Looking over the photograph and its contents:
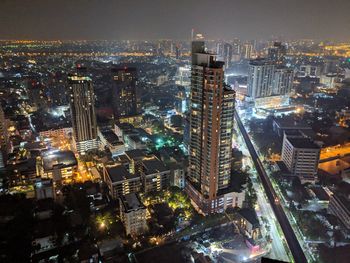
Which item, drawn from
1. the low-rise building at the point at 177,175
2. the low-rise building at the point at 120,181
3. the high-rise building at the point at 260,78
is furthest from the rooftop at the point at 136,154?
the high-rise building at the point at 260,78

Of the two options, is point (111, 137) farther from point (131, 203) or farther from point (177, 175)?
point (131, 203)

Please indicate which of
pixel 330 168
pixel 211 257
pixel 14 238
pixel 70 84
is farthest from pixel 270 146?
pixel 14 238

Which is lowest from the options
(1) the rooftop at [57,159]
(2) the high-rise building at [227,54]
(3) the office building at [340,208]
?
Result: (3) the office building at [340,208]

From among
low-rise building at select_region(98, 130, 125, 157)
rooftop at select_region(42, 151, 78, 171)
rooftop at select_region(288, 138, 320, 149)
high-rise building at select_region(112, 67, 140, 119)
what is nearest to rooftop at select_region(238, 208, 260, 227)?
rooftop at select_region(288, 138, 320, 149)

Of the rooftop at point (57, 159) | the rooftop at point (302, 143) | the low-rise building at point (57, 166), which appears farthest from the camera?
the rooftop at point (302, 143)

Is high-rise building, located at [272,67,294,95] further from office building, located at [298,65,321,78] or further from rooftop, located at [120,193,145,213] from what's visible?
rooftop, located at [120,193,145,213]

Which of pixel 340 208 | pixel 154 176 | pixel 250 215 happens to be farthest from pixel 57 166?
pixel 340 208

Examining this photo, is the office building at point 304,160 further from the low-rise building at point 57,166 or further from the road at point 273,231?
the low-rise building at point 57,166
